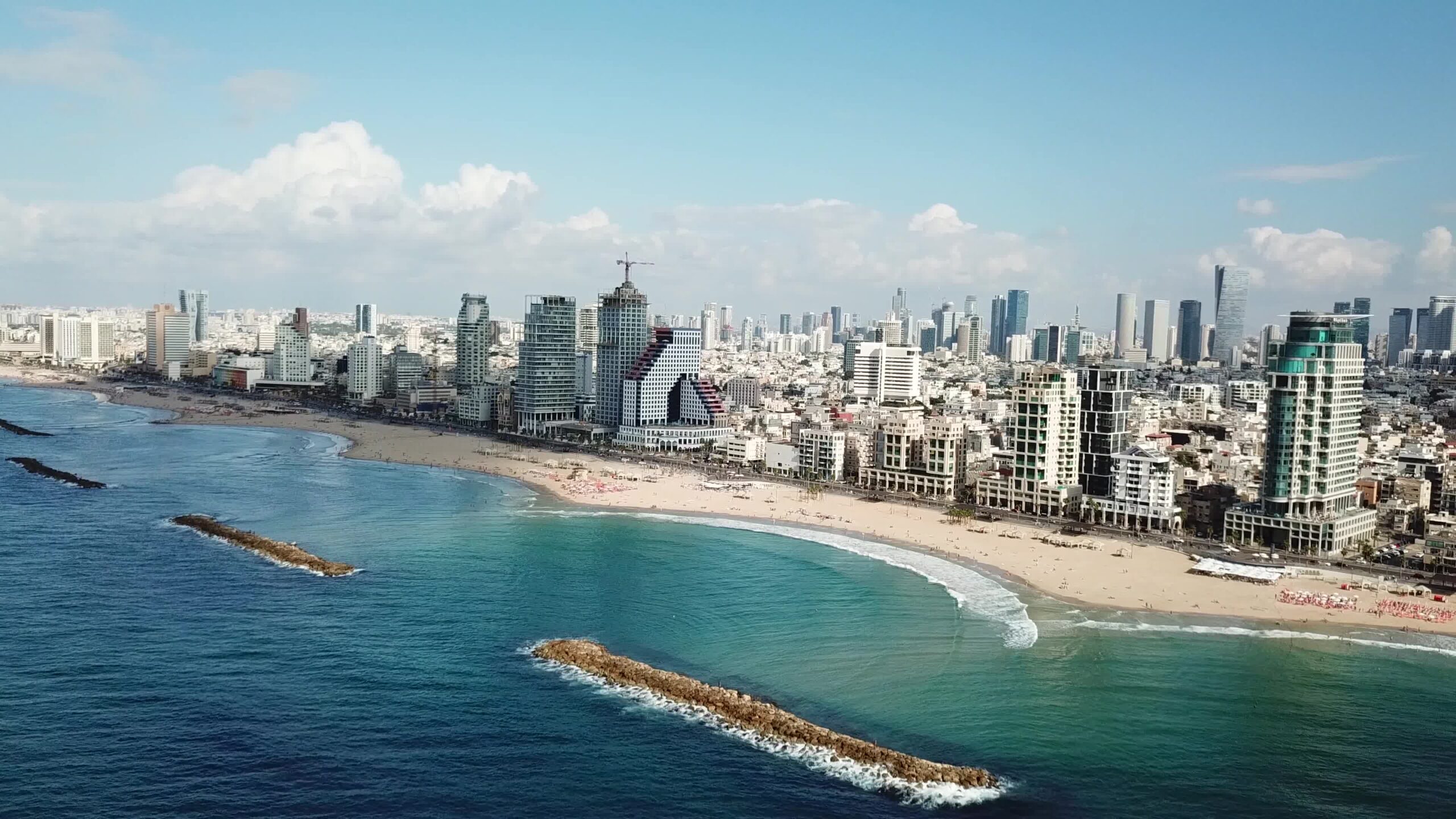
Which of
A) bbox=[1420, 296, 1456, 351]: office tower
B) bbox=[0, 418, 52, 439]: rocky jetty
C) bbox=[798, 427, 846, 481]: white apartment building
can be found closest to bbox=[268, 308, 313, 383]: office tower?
bbox=[0, 418, 52, 439]: rocky jetty

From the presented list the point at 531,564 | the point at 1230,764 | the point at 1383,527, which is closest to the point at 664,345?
the point at 531,564

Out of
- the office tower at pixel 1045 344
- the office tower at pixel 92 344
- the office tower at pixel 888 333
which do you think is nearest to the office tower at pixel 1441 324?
the office tower at pixel 1045 344

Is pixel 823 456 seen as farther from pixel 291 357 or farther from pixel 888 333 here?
pixel 291 357

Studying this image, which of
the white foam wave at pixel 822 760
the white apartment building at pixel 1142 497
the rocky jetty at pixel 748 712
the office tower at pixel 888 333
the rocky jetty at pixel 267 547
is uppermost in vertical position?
the office tower at pixel 888 333

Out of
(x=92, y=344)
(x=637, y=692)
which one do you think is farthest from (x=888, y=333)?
(x=92, y=344)

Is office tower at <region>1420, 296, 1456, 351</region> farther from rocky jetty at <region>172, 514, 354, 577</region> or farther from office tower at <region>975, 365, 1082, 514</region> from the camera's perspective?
rocky jetty at <region>172, 514, 354, 577</region>

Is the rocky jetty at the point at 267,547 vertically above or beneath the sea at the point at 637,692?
above

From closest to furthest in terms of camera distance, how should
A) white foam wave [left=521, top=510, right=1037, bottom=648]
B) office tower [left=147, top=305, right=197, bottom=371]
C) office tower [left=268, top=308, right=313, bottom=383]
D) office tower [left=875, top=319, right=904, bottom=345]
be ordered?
white foam wave [left=521, top=510, right=1037, bottom=648], office tower [left=268, top=308, right=313, bottom=383], office tower [left=875, top=319, right=904, bottom=345], office tower [left=147, top=305, right=197, bottom=371]

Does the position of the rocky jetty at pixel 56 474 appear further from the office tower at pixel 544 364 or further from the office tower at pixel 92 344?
the office tower at pixel 92 344
